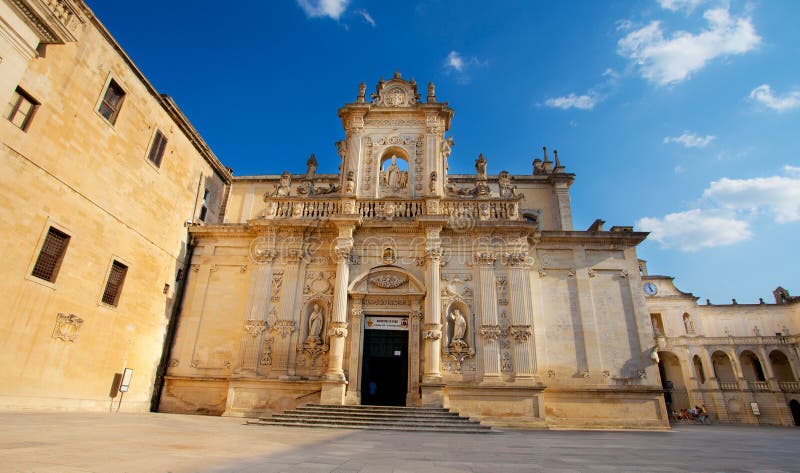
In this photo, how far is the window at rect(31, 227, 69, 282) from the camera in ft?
41.1

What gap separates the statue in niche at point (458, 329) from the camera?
16203 mm

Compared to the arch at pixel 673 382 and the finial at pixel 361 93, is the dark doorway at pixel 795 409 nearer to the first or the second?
the arch at pixel 673 382

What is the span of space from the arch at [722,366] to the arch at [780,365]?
3261 millimetres

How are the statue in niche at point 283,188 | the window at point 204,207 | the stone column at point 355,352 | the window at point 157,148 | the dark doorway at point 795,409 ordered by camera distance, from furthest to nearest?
the dark doorway at point 795,409 → the window at point 204,207 → the statue in niche at point 283,188 → the window at point 157,148 → the stone column at point 355,352

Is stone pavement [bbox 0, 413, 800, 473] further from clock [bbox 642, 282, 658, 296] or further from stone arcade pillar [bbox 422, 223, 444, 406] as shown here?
clock [bbox 642, 282, 658, 296]

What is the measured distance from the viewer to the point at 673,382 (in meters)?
35.2

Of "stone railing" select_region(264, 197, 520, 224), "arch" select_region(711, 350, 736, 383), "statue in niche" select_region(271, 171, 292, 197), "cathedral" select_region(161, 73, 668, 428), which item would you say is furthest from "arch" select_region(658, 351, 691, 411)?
"statue in niche" select_region(271, 171, 292, 197)

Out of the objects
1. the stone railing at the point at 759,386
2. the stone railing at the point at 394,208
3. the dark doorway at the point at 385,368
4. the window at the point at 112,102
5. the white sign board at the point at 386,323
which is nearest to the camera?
the window at the point at 112,102

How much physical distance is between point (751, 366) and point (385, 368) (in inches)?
1454

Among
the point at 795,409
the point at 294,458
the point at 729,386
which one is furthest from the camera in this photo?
the point at 729,386

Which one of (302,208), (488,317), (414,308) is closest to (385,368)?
(414,308)

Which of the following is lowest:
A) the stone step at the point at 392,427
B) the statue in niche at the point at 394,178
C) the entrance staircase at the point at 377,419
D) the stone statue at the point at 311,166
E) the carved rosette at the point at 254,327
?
the stone step at the point at 392,427

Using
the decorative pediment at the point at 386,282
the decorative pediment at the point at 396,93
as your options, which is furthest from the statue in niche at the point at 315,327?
the decorative pediment at the point at 396,93

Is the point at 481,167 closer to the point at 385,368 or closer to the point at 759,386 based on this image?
the point at 385,368
